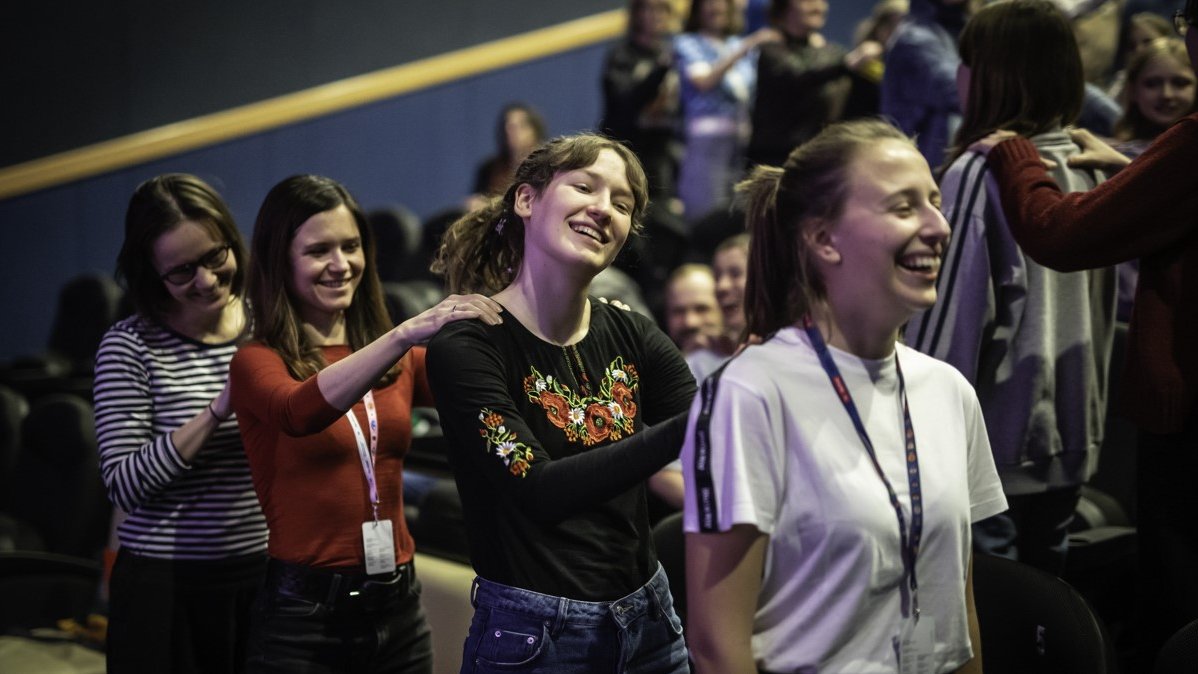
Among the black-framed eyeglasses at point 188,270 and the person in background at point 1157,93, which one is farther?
the person in background at point 1157,93

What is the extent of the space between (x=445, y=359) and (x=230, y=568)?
102cm

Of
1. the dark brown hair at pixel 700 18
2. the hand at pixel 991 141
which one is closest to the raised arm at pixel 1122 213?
the hand at pixel 991 141

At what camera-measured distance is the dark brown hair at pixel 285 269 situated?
2.35 metres

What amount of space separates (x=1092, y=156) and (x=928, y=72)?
131cm

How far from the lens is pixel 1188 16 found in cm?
205

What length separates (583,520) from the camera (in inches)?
73.5

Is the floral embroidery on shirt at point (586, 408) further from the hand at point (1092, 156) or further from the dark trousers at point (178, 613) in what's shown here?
the hand at point (1092, 156)

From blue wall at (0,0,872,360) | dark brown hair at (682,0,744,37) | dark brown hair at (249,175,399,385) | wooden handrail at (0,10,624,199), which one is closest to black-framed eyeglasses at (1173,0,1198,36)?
dark brown hair at (249,175,399,385)

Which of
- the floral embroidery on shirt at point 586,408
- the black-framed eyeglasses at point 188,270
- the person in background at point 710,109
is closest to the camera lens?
the floral embroidery on shirt at point 586,408

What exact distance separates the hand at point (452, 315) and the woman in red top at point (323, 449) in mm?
131

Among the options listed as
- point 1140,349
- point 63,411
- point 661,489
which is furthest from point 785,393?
point 63,411

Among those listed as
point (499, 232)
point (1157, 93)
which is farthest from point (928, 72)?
point (499, 232)

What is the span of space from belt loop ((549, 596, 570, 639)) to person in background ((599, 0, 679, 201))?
3965 millimetres

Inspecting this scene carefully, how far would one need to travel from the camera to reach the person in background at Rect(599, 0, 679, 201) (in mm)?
5668
